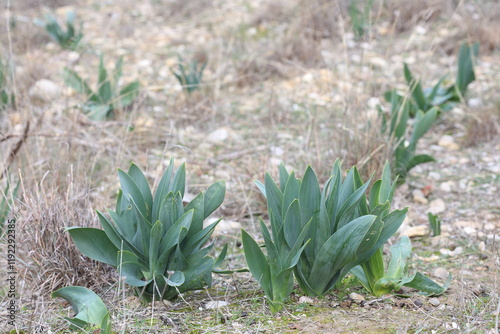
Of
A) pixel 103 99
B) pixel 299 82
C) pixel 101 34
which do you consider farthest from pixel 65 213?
pixel 101 34

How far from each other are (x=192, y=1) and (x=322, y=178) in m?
3.82

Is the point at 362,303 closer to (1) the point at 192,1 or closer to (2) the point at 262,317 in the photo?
(2) the point at 262,317

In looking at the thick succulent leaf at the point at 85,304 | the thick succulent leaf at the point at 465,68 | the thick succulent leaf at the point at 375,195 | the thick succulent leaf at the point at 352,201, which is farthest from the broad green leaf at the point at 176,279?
the thick succulent leaf at the point at 465,68

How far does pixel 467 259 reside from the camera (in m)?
2.42

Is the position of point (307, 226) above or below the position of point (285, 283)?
above

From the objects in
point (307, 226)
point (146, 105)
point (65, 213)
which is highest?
point (307, 226)

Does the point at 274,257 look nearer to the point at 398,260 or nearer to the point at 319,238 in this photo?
the point at 319,238

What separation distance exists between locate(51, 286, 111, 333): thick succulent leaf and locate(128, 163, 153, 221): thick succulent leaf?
0.31 meters

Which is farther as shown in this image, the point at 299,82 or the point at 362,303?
the point at 299,82

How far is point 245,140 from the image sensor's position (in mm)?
3846

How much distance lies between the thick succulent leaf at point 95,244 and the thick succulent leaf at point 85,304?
0.12m

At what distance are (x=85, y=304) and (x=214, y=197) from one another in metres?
0.52

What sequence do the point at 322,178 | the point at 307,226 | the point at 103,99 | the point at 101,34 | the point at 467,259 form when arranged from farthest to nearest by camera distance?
the point at 101,34, the point at 103,99, the point at 322,178, the point at 467,259, the point at 307,226

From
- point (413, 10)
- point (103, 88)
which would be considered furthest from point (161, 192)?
point (413, 10)
